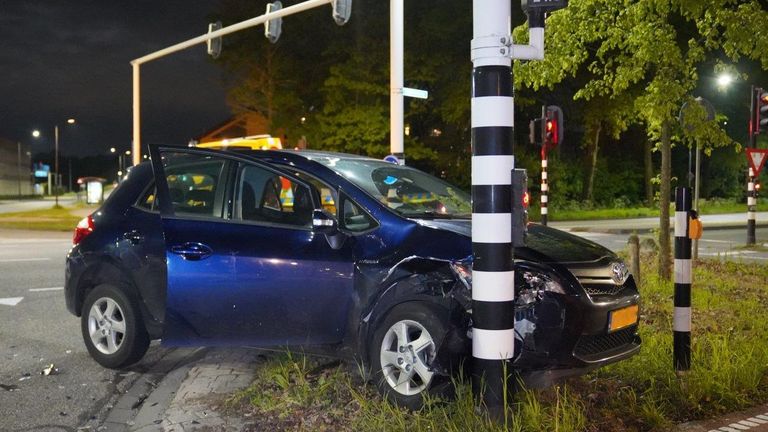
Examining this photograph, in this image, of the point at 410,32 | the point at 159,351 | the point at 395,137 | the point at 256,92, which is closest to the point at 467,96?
the point at 410,32

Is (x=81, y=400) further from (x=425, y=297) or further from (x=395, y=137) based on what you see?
(x=395, y=137)

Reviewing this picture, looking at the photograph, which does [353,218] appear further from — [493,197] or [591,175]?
[591,175]

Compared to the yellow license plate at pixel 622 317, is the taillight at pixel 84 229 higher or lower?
higher

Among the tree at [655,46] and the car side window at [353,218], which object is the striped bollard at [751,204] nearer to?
the tree at [655,46]

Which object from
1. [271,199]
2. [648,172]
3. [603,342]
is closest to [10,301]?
[271,199]

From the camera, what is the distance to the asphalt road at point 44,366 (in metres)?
4.86

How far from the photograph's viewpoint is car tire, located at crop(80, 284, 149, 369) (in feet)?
18.5

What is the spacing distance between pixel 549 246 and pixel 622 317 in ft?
2.01

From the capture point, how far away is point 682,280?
468cm

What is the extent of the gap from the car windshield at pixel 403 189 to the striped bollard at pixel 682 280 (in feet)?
4.48

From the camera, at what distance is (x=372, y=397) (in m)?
4.57

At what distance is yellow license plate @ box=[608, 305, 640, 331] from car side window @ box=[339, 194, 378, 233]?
1.53 meters

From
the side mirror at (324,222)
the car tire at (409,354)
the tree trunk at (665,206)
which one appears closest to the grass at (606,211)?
the tree trunk at (665,206)

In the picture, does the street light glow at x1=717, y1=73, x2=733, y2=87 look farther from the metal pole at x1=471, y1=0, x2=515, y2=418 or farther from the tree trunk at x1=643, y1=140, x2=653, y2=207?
the tree trunk at x1=643, y1=140, x2=653, y2=207
